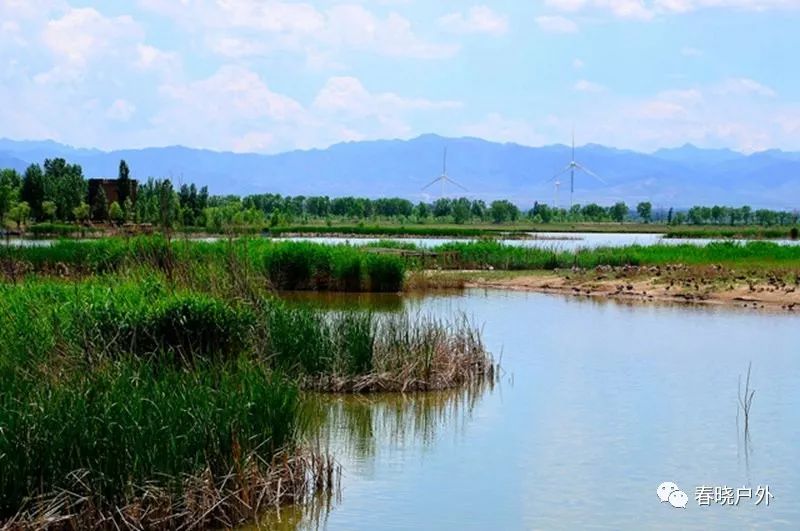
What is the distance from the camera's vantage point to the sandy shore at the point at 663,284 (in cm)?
3491

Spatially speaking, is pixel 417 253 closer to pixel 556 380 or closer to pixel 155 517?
pixel 556 380

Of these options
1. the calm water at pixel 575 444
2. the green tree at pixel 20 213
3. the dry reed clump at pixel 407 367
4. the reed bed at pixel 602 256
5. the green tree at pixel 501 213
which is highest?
the green tree at pixel 501 213

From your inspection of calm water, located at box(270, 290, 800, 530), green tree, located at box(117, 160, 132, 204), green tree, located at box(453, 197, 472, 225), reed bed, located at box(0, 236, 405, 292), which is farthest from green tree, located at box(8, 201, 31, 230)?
green tree, located at box(453, 197, 472, 225)

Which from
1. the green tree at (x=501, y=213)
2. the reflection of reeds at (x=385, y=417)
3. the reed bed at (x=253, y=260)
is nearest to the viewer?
the reflection of reeds at (x=385, y=417)

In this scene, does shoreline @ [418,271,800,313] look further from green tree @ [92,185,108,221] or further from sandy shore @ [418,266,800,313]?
green tree @ [92,185,108,221]

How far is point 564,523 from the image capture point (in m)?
11.9

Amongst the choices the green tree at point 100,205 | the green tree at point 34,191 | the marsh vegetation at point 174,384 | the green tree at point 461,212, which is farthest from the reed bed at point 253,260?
the green tree at point 461,212

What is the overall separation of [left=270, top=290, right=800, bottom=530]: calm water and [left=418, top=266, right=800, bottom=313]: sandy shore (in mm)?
10263

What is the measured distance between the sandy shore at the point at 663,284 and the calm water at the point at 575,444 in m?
10.3

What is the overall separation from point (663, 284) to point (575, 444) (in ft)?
78.7

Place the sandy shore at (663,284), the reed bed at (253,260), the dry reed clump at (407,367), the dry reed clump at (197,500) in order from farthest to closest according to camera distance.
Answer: the sandy shore at (663,284) < the reed bed at (253,260) < the dry reed clump at (407,367) < the dry reed clump at (197,500)

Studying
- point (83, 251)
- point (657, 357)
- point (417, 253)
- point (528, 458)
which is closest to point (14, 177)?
point (417, 253)

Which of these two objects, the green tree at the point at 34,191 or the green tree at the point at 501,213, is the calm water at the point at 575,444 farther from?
the green tree at the point at 501,213

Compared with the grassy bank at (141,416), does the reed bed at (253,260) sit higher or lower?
higher
